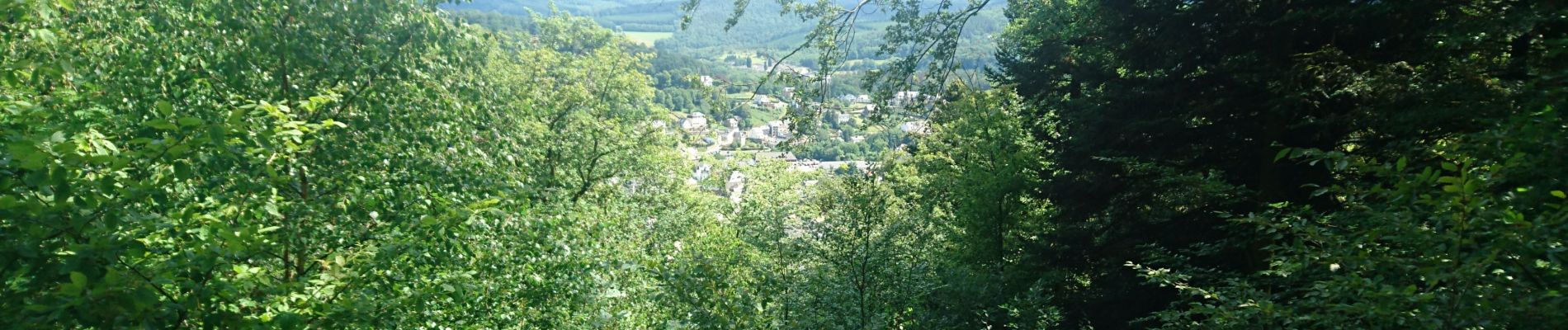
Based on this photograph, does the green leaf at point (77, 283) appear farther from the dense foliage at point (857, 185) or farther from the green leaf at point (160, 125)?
the green leaf at point (160, 125)

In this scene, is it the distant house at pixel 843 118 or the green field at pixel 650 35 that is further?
the green field at pixel 650 35

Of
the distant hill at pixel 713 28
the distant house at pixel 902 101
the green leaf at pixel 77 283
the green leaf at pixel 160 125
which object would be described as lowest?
the green leaf at pixel 77 283

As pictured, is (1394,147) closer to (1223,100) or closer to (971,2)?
(1223,100)

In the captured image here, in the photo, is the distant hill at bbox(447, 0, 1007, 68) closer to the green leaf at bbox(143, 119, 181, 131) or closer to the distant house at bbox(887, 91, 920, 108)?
the distant house at bbox(887, 91, 920, 108)

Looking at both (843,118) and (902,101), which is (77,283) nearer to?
(902,101)

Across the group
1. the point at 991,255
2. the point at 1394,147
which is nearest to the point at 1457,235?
the point at 1394,147

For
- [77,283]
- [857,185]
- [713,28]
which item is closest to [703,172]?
[857,185]

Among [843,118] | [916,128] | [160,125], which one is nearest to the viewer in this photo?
[160,125]

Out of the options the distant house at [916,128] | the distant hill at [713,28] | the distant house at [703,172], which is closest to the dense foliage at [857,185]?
the distant house at [916,128]

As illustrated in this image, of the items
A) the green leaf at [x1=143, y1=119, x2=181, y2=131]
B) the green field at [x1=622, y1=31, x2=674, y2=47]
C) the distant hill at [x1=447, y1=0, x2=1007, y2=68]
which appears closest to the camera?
the green leaf at [x1=143, y1=119, x2=181, y2=131]

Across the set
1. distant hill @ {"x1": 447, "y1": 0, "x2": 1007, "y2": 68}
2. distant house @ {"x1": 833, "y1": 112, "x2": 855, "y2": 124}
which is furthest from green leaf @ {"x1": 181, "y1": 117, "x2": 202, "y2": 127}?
distant hill @ {"x1": 447, "y1": 0, "x2": 1007, "y2": 68}

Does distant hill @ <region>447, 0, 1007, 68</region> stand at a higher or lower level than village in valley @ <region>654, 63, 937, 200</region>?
higher

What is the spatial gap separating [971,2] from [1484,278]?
23.8ft

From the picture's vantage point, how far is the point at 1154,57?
394 inches
